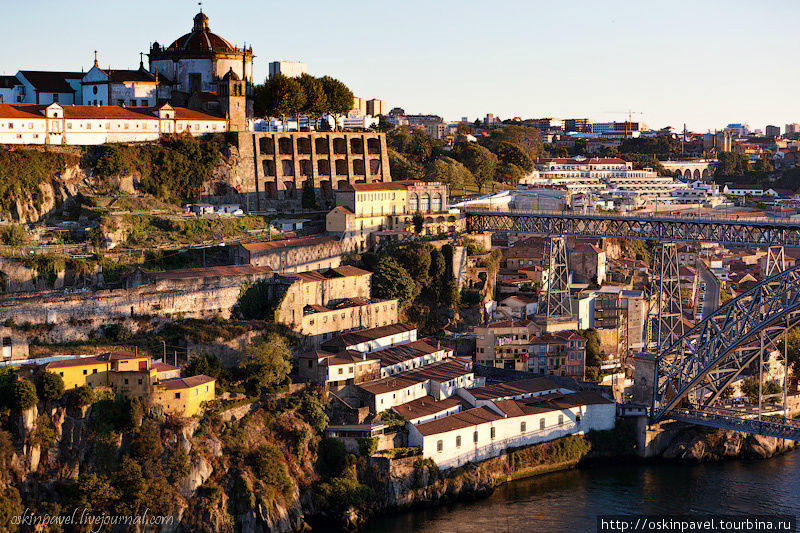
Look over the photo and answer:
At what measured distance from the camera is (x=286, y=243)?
41.4 metres

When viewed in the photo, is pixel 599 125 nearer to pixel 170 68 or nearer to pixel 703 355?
pixel 170 68

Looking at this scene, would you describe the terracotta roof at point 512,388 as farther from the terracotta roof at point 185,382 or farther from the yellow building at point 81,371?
the yellow building at point 81,371

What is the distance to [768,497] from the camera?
Answer: 33.2 metres

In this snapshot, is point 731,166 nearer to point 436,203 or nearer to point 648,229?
point 436,203

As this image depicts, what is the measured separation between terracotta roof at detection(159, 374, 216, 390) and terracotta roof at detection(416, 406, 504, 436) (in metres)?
5.92

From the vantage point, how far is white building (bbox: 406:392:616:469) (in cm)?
3334

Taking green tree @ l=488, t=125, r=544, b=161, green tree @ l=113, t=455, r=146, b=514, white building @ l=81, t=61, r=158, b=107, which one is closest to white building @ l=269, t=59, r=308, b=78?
green tree @ l=488, t=125, r=544, b=161

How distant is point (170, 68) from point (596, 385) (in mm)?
23709

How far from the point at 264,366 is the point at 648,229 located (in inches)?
611

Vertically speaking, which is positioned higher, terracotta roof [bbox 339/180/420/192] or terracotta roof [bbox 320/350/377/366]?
terracotta roof [bbox 339/180/420/192]

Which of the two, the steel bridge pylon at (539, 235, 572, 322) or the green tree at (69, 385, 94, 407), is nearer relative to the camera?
the green tree at (69, 385, 94, 407)

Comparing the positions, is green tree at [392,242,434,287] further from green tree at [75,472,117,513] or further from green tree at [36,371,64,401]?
green tree at [75,472,117,513]

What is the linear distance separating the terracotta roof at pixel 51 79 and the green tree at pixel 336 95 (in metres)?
10.3

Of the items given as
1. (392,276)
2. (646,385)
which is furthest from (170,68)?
(646,385)
